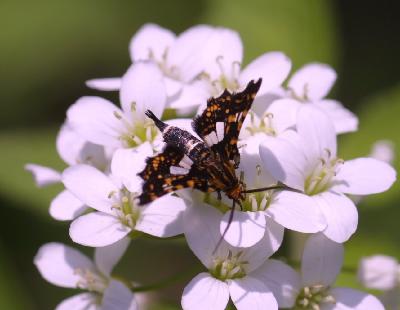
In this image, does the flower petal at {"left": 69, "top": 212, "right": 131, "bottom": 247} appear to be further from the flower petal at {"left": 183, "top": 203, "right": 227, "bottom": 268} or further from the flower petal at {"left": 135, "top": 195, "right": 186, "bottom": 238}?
the flower petal at {"left": 183, "top": 203, "right": 227, "bottom": 268}

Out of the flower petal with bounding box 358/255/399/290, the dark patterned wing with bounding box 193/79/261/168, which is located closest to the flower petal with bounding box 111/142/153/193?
the dark patterned wing with bounding box 193/79/261/168

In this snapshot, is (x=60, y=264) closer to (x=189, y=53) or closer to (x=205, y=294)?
(x=205, y=294)

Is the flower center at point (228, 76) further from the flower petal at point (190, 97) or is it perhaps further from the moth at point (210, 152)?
the moth at point (210, 152)

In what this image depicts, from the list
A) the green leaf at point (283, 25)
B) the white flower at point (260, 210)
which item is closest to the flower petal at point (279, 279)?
the white flower at point (260, 210)

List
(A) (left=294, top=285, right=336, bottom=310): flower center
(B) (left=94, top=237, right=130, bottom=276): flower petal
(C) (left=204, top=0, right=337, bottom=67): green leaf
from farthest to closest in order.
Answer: (C) (left=204, top=0, right=337, bottom=67): green leaf
(B) (left=94, top=237, right=130, bottom=276): flower petal
(A) (left=294, top=285, right=336, bottom=310): flower center

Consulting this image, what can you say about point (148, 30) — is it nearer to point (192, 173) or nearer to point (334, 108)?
point (334, 108)

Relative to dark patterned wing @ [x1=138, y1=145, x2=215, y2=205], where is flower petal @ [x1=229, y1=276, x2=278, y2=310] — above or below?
below

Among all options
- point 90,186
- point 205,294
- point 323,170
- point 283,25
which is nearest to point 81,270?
point 90,186

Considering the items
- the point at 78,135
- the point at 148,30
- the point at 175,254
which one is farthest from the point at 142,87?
the point at 175,254
